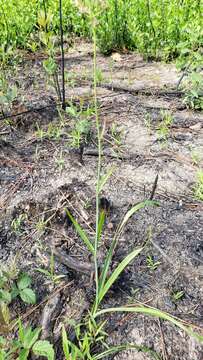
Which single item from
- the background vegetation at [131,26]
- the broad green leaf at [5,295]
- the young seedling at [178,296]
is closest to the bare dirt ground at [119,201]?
the young seedling at [178,296]

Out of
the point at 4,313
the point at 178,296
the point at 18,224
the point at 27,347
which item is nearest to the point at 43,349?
the point at 27,347

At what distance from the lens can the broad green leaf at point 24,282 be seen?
4.43 feet

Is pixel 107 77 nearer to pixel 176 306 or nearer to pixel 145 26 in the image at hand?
pixel 145 26

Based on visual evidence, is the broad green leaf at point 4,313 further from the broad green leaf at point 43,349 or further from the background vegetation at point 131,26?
the background vegetation at point 131,26

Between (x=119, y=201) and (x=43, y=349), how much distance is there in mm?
772

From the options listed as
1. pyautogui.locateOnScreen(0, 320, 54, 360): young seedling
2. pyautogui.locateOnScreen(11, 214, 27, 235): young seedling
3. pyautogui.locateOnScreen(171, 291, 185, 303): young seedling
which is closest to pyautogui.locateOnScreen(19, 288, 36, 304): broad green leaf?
pyautogui.locateOnScreen(0, 320, 54, 360): young seedling

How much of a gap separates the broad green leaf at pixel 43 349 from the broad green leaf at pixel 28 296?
6.8 inches

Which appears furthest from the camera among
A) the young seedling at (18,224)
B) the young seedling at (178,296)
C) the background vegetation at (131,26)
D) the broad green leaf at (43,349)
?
the background vegetation at (131,26)

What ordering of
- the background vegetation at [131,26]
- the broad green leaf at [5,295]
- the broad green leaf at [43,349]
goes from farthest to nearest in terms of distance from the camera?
the background vegetation at [131,26] < the broad green leaf at [5,295] < the broad green leaf at [43,349]

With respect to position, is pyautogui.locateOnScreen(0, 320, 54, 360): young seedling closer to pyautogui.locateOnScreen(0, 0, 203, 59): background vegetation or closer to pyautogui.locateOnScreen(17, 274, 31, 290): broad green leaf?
pyautogui.locateOnScreen(17, 274, 31, 290): broad green leaf

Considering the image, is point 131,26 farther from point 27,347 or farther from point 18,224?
point 27,347

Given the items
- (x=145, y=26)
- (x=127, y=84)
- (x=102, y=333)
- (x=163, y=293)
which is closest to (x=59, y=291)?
(x=102, y=333)

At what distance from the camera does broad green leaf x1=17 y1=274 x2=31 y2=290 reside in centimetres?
135

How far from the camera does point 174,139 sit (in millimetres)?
2197
